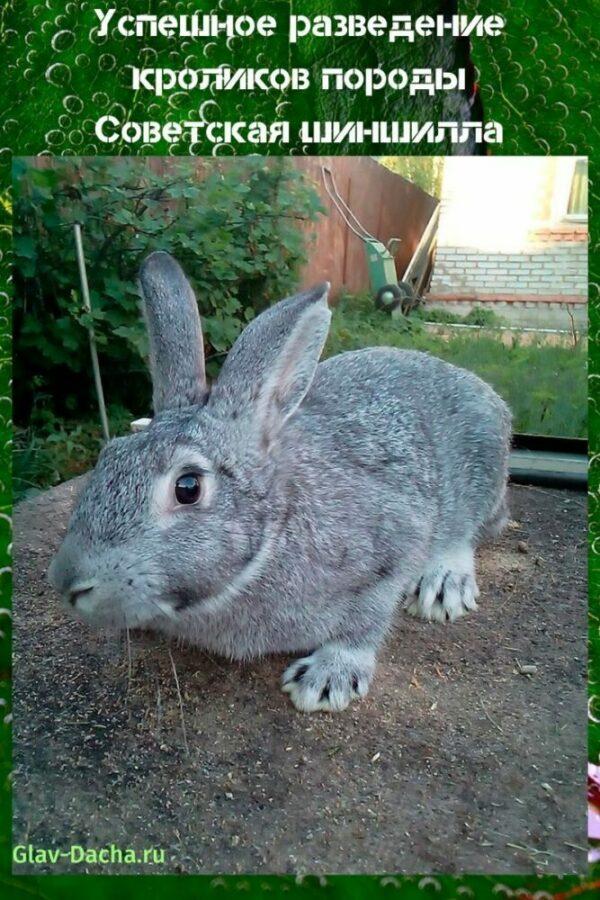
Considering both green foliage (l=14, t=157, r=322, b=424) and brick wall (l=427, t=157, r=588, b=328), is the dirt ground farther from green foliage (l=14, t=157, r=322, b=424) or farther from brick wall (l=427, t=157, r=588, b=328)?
brick wall (l=427, t=157, r=588, b=328)

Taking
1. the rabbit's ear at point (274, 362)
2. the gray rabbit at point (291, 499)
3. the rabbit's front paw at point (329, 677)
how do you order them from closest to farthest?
the gray rabbit at point (291, 499) < the rabbit's ear at point (274, 362) < the rabbit's front paw at point (329, 677)

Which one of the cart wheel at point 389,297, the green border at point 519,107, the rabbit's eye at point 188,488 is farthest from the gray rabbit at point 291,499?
the green border at point 519,107

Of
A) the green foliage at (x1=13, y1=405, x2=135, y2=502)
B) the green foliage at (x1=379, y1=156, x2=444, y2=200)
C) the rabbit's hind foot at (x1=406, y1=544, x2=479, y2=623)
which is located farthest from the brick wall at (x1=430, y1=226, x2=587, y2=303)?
the green foliage at (x1=13, y1=405, x2=135, y2=502)

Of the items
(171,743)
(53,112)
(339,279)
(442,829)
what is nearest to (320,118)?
(339,279)

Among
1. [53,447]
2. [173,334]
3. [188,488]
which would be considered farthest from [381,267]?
[53,447]

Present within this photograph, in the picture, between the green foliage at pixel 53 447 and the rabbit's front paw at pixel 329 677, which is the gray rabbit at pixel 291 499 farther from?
the green foliage at pixel 53 447

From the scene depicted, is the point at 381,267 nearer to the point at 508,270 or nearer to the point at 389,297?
the point at 389,297

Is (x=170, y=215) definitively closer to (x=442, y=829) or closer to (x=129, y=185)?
(x=129, y=185)
